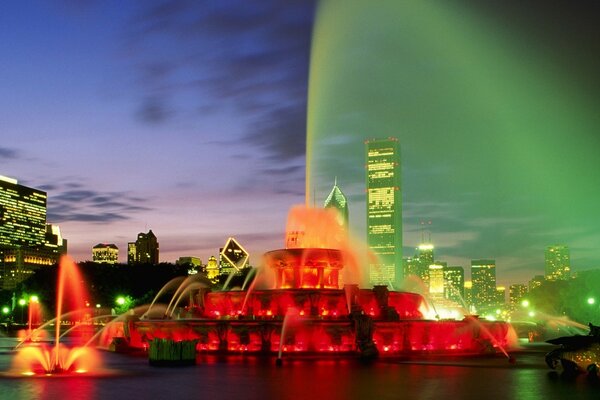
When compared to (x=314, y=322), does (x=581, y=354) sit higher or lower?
lower

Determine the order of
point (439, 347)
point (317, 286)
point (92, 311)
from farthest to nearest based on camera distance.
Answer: point (92, 311)
point (317, 286)
point (439, 347)

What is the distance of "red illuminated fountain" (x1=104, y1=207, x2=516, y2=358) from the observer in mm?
38750

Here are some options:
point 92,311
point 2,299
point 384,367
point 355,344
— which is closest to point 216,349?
point 355,344

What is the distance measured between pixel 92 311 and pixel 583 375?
9767 centimetres

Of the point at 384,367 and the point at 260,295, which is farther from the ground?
the point at 260,295

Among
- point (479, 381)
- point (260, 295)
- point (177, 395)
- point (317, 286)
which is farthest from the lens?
point (317, 286)

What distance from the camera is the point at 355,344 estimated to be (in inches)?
1510

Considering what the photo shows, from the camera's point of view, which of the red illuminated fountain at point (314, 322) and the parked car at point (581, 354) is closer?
the parked car at point (581, 354)

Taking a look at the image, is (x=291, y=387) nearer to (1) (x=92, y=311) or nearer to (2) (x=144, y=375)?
(2) (x=144, y=375)

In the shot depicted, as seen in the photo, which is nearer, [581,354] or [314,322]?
[581,354]

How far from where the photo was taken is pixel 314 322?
3866cm

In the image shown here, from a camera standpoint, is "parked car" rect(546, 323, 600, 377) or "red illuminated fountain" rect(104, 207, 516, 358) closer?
"parked car" rect(546, 323, 600, 377)

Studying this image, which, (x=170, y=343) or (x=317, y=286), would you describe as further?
(x=317, y=286)

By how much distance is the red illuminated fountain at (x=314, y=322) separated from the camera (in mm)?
38750
